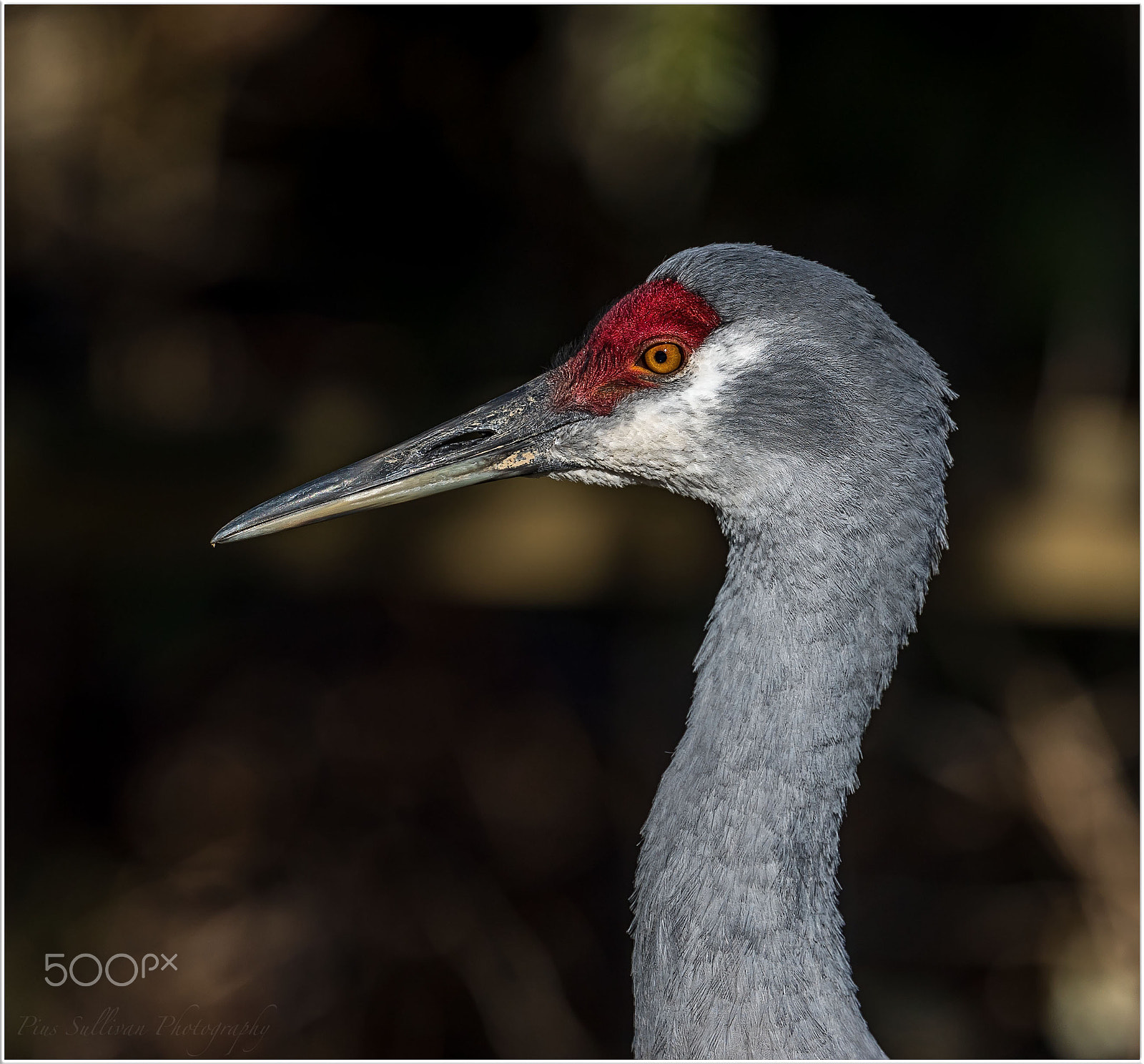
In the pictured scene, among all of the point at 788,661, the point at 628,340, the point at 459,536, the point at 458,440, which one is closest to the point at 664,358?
the point at 628,340

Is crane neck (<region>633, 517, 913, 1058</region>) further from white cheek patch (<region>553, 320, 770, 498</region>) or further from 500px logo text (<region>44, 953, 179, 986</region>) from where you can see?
500px logo text (<region>44, 953, 179, 986</region>)

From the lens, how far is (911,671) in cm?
461

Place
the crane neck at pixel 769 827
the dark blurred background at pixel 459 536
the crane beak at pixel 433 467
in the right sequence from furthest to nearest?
the dark blurred background at pixel 459 536 < the crane beak at pixel 433 467 < the crane neck at pixel 769 827

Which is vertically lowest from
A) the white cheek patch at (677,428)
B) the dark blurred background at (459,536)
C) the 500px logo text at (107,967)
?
the 500px logo text at (107,967)

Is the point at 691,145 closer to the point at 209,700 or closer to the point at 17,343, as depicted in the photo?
the point at 17,343

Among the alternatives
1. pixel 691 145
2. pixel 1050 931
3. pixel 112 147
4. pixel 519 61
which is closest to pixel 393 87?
pixel 519 61

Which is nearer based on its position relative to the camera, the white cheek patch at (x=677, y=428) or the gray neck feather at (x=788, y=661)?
the gray neck feather at (x=788, y=661)

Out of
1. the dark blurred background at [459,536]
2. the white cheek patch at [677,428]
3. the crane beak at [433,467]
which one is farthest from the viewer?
the dark blurred background at [459,536]

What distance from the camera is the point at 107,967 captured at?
3953 millimetres

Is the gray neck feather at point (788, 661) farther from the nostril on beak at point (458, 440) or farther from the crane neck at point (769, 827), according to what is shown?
the nostril on beak at point (458, 440)

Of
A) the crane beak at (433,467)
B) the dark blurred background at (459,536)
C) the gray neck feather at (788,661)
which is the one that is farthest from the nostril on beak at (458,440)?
the dark blurred background at (459,536)

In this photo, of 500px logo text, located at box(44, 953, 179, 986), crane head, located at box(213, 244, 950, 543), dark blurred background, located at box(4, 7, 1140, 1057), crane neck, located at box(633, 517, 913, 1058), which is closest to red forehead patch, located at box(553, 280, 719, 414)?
crane head, located at box(213, 244, 950, 543)

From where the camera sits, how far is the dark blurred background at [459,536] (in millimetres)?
3807

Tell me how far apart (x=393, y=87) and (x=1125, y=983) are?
164 inches
